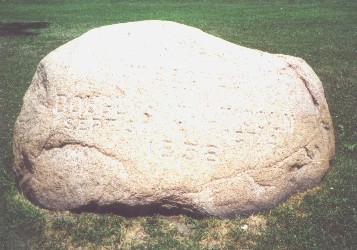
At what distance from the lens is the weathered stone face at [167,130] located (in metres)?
3.97

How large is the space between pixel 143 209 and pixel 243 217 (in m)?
1.00

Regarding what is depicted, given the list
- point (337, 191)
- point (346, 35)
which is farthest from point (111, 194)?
point (346, 35)

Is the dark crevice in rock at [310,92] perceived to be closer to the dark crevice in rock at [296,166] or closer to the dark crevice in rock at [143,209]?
the dark crevice in rock at [296,166]

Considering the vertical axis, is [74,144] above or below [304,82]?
below

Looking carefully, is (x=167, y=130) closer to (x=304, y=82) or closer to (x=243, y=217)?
(x=243, y=217)

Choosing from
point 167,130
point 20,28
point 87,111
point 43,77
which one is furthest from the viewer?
point 20,28

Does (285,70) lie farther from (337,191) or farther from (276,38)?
(276,38)

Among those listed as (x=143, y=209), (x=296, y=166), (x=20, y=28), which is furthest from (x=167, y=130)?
(x=20, y=28)

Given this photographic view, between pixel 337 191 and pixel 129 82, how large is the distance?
2.56 metres

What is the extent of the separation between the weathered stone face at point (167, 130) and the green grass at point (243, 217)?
168mm

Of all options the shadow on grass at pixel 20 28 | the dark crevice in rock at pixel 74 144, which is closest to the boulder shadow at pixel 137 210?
the dark crevice in rock at pixel 74 144

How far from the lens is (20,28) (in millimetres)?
13461

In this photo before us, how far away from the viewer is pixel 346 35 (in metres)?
11.4

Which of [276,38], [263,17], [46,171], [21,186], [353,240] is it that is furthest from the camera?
[263,17]
